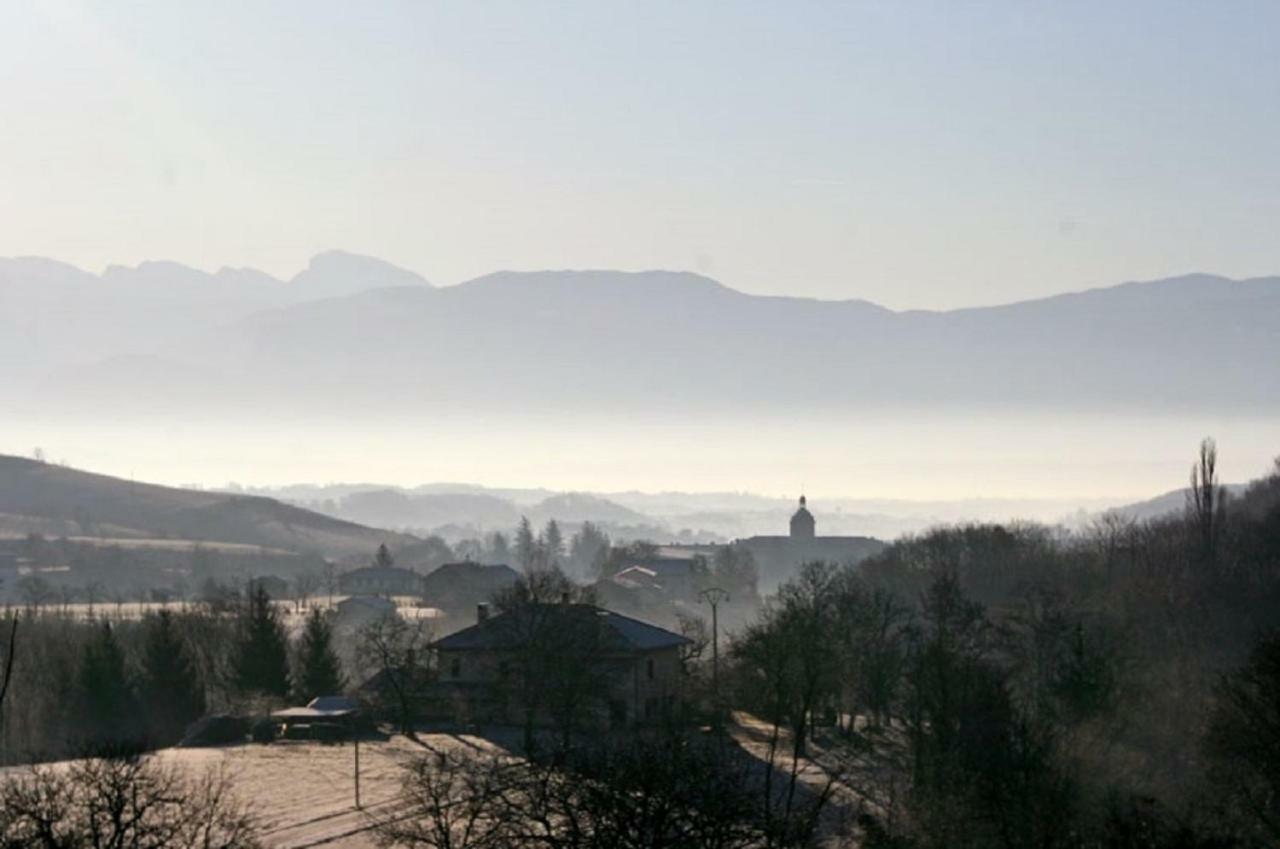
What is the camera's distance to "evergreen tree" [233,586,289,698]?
7156 centimetres

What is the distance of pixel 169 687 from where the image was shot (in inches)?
2753

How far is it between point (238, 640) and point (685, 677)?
64.5 feet

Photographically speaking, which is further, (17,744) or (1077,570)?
(1077,570)

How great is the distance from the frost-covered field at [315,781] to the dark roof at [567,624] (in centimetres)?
637

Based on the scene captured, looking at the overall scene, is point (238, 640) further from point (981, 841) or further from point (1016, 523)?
point (1016, 523)

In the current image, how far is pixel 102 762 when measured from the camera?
31750 mm

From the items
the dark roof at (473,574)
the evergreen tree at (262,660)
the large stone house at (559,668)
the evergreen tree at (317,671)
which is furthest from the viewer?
the dark roof at (473,574)

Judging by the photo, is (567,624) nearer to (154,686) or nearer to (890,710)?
(890,710)

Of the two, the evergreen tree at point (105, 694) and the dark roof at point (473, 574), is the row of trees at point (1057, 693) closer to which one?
the evergreen tree at point (105, 694)

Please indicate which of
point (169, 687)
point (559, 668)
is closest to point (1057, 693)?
point (559, 668)

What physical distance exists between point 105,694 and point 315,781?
22.5 meters

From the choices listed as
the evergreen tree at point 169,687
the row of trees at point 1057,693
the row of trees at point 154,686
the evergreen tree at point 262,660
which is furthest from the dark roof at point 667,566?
the evergreen tree at point 169,687

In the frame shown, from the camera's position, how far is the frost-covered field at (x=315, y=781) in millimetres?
40594

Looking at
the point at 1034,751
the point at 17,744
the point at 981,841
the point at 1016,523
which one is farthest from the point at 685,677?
the point at 1016,523
